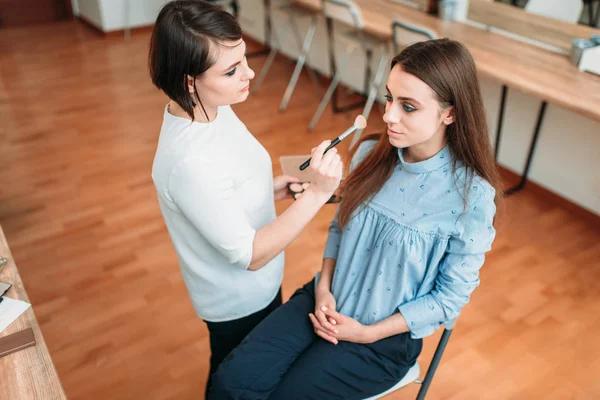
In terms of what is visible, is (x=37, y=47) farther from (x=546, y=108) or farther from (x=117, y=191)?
(x=546, y=108)

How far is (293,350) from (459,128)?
66 cm

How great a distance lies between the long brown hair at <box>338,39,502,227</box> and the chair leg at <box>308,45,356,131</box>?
2.37 metres

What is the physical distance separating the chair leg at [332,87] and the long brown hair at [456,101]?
7.79 ft

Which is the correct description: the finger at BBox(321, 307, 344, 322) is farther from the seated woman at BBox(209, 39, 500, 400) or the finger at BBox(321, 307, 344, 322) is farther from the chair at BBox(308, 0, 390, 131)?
the chair at BBox(308, 0, 390, 131)

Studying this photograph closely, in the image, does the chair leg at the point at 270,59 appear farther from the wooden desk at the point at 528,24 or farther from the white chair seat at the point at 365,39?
the wooden desk at the point at 528,24

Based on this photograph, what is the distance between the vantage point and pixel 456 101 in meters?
1.22

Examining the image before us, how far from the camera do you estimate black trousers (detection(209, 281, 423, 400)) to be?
130 centimetres

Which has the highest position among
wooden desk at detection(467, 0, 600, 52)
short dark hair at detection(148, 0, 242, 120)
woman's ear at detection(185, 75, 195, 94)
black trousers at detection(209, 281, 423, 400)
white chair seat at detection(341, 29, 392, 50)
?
short dark hair at detection(148, 0, 242, 120)

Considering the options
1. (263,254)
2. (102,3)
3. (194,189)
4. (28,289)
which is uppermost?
(194,189)

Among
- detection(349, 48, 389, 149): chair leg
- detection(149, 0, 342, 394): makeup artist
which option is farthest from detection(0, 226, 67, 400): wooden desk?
detection(349, 48, 389, 149): chair leg

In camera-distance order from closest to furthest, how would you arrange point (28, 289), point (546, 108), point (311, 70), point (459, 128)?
point (459, 128), point (28, 289), point (546, 108), point (311, 70)

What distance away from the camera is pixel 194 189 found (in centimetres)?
113

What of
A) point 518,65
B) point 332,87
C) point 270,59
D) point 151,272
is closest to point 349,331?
point 151,272

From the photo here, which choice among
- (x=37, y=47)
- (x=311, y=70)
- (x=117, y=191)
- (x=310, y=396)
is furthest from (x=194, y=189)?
(x=37, y=47)
